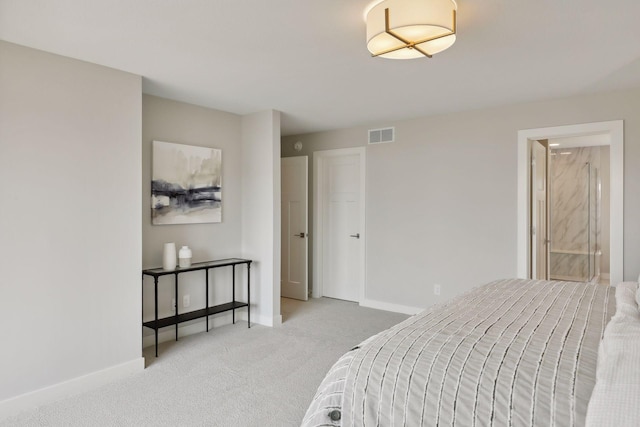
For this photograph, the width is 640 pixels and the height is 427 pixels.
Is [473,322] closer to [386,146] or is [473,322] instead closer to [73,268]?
[73,268]

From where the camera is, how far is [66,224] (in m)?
2.74

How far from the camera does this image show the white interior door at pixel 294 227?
5.39 metres

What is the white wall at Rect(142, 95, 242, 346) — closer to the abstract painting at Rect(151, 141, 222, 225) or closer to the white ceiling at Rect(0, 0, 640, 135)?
the abstract painting at Rect(151, 141, 222, 225)

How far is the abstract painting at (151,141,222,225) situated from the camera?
147 inches

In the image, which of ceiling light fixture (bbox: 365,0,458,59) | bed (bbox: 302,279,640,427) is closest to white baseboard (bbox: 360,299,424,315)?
bed (bbox: 302,279,640,427)

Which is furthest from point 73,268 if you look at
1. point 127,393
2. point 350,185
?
point 350,185

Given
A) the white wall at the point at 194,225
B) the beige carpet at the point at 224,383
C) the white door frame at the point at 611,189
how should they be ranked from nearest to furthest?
the beige carpet at the point at 224,383
the white door frame at the point at 611,189
the white wall at the point at 194,225

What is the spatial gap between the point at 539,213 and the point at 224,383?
3.59 metres

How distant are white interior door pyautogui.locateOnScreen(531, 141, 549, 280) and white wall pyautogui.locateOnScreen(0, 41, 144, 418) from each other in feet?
12.1

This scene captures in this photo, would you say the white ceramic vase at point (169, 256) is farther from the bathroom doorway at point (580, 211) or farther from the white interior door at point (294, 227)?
the bathroom doorway at point (580, 211)

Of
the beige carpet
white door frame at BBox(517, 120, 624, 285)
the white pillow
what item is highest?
white door frame at BBox(517, 120, 624, 285)

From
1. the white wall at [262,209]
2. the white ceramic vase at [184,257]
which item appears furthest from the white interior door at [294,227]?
the white ceramic vase at [184,257]

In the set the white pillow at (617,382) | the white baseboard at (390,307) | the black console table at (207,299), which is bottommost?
the white baseboard at (390,307)

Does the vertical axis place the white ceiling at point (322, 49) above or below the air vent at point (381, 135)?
above
